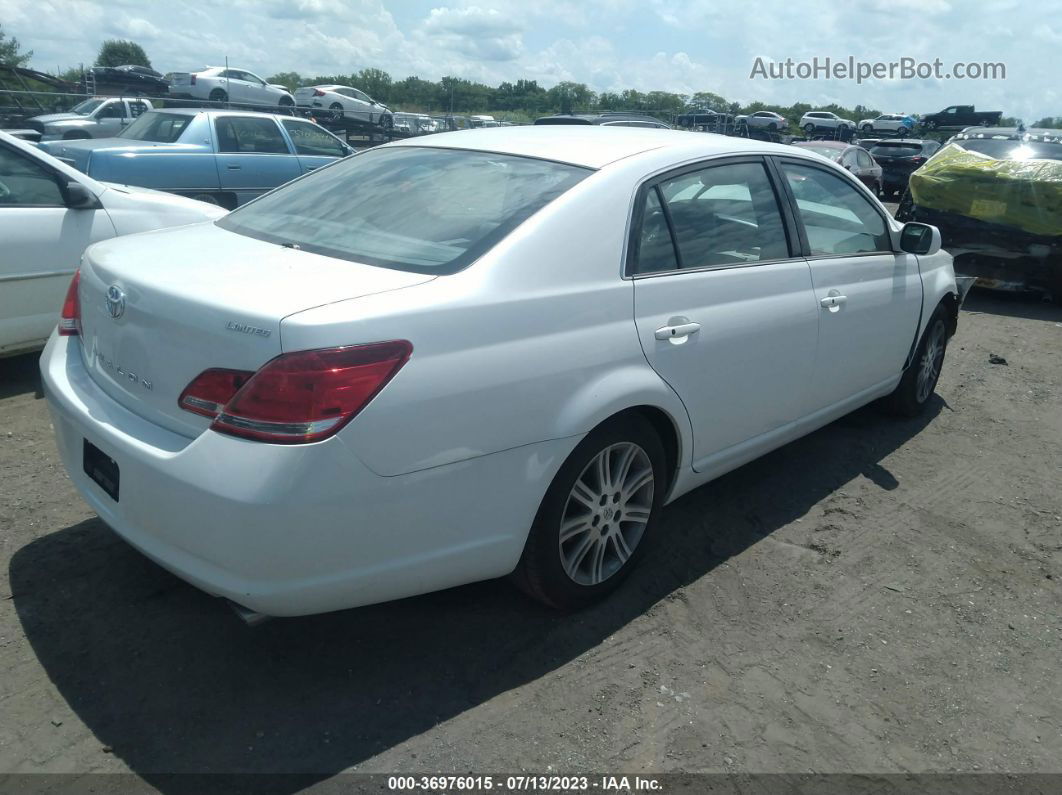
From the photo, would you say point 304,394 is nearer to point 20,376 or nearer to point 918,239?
point 918,239

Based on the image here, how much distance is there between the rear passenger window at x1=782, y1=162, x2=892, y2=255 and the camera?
4145 millimetres

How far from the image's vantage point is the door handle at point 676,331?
3176 millimetres

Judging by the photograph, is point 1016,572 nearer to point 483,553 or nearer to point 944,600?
point 944,600

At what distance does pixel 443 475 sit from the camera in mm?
2545

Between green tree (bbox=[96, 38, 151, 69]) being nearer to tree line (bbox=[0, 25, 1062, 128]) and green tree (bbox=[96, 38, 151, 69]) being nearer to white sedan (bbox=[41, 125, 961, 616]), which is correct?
tree line (bbox=[0, 25, 1062, 128])

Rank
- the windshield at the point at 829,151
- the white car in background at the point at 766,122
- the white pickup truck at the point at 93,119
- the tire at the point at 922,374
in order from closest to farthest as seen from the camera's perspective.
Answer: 1. the tire at the point at 922,374
2. the windshield at the point at 829,151
3. the white pickup truck at the point at 93,119
4. the white car in background at the point at 766,122

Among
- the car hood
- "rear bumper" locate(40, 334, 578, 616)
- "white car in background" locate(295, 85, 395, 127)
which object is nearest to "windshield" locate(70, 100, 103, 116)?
the car hood

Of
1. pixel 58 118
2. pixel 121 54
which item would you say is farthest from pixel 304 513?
pixel 121 54

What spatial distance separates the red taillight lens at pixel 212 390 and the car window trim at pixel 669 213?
1.39 metres

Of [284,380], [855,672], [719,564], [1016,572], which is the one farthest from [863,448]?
[284,380]

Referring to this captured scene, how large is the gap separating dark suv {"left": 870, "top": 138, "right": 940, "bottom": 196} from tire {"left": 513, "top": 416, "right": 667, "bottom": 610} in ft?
69.8

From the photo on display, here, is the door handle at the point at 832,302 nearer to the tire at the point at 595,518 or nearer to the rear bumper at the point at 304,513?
the tire at the point at 595,518

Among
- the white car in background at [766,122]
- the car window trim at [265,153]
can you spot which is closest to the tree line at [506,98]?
the white car in background at [766,122]

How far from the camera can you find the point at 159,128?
34.7ft
